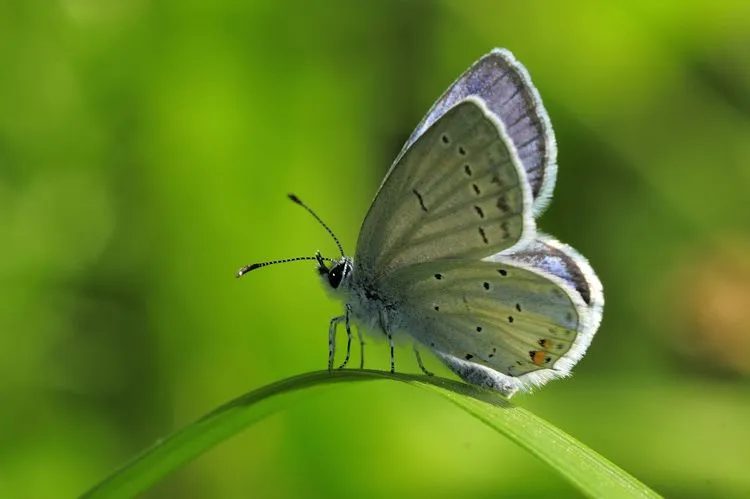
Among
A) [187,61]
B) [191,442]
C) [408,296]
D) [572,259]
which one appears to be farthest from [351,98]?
[191,442]

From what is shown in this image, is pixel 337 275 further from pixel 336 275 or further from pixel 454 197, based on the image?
pixel 454 197

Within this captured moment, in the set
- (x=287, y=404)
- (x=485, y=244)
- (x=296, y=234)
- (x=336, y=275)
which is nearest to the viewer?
(x=287, y=404)

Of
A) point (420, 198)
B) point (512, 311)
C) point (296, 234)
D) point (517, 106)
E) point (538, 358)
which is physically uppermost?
point (517, 106)

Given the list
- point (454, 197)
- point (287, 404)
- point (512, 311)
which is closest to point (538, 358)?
point (512, 311)

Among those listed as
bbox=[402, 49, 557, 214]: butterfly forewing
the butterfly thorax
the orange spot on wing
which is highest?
bbox=[402, 49, 557, 214]: butterfly forewing

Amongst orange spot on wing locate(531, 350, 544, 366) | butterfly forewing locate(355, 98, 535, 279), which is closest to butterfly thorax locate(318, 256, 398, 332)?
butterfly forewing locate(355, 98, 535, 279)

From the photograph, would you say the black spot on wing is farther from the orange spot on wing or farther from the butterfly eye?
the orange spot on wing

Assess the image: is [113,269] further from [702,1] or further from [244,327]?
[702,1]
